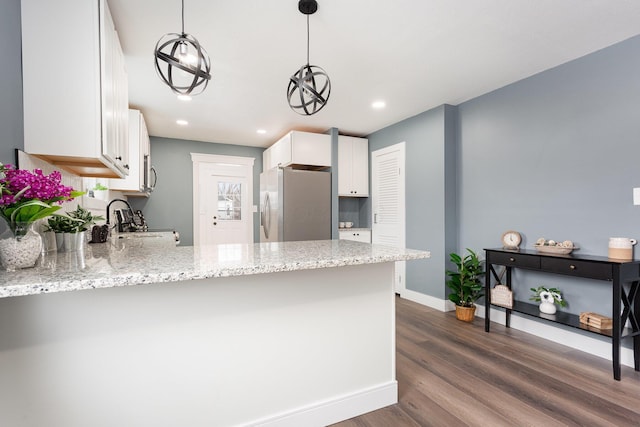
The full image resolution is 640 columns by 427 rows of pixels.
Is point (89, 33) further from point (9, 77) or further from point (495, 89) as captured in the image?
point (495, 89)

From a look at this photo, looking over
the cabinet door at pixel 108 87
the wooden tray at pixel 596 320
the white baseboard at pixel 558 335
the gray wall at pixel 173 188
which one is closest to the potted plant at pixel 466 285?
the white baseboard at pixel 558 335

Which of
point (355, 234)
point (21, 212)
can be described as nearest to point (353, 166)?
point (355, 234)

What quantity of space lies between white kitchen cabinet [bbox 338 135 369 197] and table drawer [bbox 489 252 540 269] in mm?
2218

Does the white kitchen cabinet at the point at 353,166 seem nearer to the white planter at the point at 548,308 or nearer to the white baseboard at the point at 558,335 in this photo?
the white baseboard at the point at 558,335

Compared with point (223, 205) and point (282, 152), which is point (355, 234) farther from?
point (223, 205)

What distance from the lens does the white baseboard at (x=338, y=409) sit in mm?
1477

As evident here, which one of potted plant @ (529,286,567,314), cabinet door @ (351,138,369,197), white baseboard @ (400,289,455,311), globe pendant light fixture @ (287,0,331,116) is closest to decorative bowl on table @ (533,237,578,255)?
potted plant @ (529,286,567,314)

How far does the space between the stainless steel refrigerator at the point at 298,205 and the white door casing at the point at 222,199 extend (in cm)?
112

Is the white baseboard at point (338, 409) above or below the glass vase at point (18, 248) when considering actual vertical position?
below

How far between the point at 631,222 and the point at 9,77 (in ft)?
12.5

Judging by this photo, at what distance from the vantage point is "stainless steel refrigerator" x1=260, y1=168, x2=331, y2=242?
4066mm

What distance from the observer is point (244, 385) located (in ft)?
4.66

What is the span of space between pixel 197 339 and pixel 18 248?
28.6 inches

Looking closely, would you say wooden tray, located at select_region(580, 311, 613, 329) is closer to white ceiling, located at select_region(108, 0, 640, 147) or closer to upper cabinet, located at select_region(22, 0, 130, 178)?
white ceiling, located at select_region(108, 0, 640, 147)
